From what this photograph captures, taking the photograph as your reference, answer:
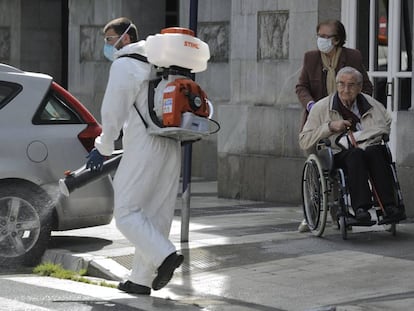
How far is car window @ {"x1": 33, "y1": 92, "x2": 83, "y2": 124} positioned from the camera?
10.7 m

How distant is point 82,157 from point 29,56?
11.6 metres

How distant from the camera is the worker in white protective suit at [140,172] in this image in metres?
8.55

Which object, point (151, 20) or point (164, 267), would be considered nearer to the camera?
point (164, 267)

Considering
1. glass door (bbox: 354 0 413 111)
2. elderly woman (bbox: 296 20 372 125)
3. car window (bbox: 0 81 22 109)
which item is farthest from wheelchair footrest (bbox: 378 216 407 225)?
car window (bbox: 0 81 22 109)

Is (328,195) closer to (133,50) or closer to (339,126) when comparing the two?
(339,126)

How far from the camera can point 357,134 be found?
428 inches

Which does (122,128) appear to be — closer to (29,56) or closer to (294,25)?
(294,25)

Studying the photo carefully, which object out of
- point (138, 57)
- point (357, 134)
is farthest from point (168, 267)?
point (357, 134)

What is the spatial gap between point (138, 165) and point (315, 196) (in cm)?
286

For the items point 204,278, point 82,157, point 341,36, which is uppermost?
point 341,36

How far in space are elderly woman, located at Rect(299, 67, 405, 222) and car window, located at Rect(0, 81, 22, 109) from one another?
101 inches

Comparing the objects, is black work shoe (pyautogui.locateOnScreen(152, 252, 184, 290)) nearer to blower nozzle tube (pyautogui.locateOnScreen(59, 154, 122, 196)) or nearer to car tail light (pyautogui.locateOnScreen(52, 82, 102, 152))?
blower nozzle tube (pyautogui.locateOnScreen(59, 154, 122, 196))

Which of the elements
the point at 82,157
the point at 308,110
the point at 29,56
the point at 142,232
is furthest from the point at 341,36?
the point at 29,56

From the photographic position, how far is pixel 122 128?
8898mm
